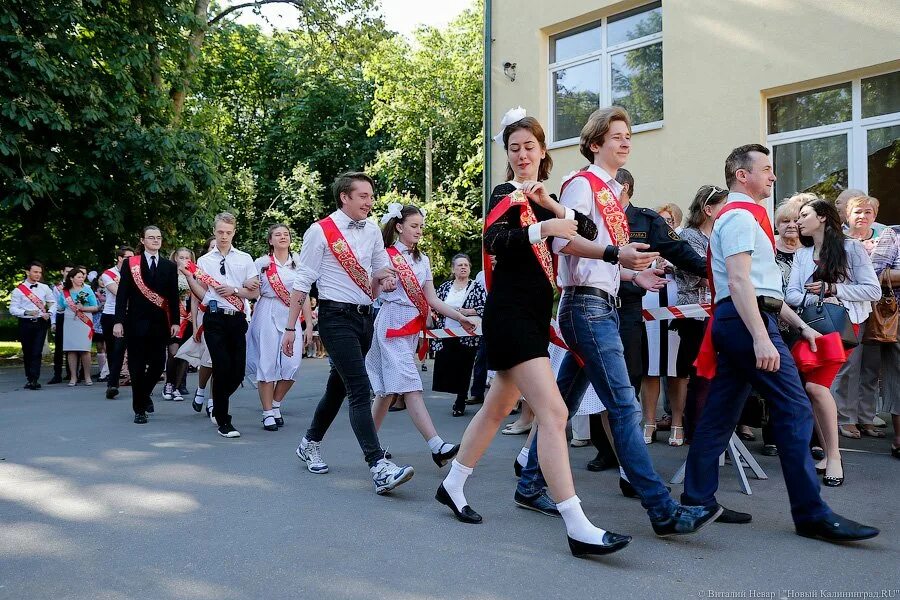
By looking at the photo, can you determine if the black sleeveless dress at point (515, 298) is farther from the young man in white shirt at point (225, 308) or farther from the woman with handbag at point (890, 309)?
the young man in white shirt at point (225, 308)

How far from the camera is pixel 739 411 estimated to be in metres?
4.45

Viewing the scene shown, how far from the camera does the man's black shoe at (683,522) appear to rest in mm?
4066

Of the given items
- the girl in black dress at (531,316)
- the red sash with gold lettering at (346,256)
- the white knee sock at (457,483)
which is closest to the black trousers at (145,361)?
the red sash with gold lettering at (346,256)

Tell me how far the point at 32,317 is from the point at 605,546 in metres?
12.2

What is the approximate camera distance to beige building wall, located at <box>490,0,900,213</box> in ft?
31.7

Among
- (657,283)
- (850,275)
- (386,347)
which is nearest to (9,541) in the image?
(386,347)

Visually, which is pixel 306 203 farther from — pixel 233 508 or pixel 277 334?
pixel 233 508

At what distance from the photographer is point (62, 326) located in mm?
13820

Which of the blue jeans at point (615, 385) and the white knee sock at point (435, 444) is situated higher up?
the blue jeans at point (615, 385)

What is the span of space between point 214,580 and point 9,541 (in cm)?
136

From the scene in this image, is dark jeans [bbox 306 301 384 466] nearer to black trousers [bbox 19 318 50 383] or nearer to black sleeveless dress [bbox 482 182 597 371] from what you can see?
black sleeveless dress [bbox 482 182 597 371]

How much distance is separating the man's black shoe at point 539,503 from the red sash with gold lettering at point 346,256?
1728mm

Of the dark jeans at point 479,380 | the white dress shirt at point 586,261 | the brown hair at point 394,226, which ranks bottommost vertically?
the dark jeans at point 479,380

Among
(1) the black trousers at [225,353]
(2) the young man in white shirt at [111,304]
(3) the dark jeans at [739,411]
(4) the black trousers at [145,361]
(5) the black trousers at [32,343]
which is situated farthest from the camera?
(5) the black trousers at [32,343]
